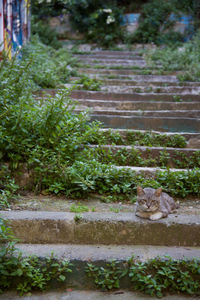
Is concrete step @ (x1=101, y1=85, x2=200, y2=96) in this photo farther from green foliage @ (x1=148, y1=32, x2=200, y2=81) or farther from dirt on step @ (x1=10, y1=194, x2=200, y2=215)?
dirt on step @ (x1=10, y1=194, x2=200, y2=215)

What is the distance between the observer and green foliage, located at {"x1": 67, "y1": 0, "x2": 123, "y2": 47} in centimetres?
1525

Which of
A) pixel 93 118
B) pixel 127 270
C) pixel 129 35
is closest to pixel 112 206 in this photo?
pixel 127 270

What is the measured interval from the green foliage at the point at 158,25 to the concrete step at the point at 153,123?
382 inches

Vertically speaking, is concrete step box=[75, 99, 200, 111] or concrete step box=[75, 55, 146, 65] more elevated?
concrete step box=[75, 55, 146, 65]

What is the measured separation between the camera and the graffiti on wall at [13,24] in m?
8.50

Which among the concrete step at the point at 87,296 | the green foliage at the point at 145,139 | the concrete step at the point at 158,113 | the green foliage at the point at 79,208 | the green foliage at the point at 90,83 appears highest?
the green foliage at the point at 90,83

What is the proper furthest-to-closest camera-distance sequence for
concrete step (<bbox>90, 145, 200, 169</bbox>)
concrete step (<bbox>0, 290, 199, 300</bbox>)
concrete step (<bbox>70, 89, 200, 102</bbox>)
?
concrete step (<bbox>70, 89, 200, 102</bbox>)
concrete step (<bbox>90, 145, 200, 169</bbox>)
concrete step (<bbox>0, 290, 199, 300</bbox>)

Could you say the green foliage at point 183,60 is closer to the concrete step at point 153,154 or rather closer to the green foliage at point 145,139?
the green foliage at point 145,139

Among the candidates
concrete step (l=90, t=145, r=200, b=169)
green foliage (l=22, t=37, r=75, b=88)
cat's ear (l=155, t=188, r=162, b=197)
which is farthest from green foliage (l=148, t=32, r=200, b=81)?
cat's ear (l=155, t=188, r=162, b=197)

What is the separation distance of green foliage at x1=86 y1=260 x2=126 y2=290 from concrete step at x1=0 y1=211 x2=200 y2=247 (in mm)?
418

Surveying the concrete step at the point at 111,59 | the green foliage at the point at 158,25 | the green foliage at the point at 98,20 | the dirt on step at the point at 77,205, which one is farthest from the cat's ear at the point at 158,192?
the green foliage at the point at 158,25

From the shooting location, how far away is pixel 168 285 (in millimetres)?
3170

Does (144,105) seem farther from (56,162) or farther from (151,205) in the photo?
(151,205)

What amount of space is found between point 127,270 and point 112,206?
1.02m
